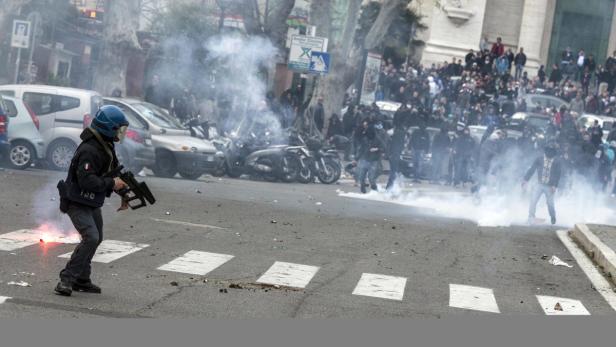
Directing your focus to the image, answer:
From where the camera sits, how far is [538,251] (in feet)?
60.8

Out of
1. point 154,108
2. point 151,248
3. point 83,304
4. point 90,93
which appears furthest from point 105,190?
point 154,108

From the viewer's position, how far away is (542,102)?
142 ft

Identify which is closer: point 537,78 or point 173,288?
point 173,288

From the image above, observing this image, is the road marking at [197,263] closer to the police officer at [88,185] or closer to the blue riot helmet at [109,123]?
the police officer at [88,185]

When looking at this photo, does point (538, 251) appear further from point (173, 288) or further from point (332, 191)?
point (332, 191)

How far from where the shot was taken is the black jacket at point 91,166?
35.1 feet

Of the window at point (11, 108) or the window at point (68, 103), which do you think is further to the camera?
the window at point (68, 103)

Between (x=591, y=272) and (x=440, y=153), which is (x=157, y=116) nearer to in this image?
(x=440, y=153)

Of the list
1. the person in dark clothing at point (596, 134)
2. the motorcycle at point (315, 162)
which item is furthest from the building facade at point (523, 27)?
the motorcycle at point (315, 162)

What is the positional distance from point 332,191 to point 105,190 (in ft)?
57.9

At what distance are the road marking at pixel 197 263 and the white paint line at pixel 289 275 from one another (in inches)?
22.4

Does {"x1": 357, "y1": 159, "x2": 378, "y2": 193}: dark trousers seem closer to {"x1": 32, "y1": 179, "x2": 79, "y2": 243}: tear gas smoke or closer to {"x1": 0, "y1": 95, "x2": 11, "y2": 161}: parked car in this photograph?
{"x1": 0, "y1": 95, "x2": 11, "y2": 161}: parked car

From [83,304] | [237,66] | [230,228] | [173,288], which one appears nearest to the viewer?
[83,304]

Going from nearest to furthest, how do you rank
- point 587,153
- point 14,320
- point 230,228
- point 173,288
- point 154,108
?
point 14,320, point 173,288, point 230,228, point 154,108, point 587,153
